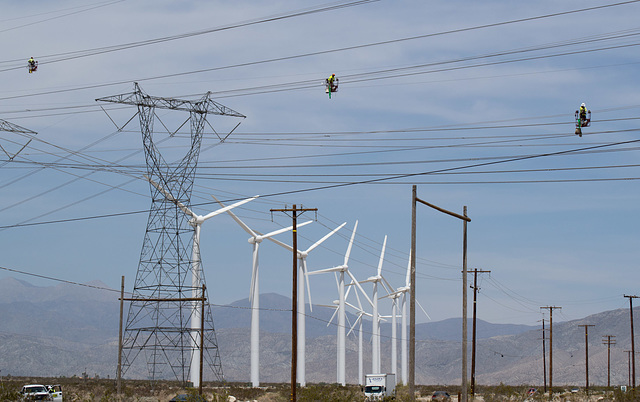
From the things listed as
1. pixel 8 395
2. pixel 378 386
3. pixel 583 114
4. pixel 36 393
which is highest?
pixel 583 114

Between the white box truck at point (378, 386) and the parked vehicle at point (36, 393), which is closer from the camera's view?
the parked vehicle at point (36, 393)

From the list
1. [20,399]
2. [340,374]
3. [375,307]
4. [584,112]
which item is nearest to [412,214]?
[584,112]

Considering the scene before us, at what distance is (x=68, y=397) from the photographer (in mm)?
65125

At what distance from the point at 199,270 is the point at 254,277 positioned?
8068 millimetres

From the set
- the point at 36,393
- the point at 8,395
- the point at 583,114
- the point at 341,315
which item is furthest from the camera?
the point at 341,315

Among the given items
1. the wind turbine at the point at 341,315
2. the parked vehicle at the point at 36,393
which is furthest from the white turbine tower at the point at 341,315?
the parked vehicle at the point at 36,393

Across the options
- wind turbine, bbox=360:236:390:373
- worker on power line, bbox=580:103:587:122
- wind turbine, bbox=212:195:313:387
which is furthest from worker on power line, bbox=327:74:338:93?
wind turbine, bbox=360:236:390:373

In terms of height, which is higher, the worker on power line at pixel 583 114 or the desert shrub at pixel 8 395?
the worker on power line at pixel 583 114

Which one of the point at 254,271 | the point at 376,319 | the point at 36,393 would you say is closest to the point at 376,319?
the point at 376,319

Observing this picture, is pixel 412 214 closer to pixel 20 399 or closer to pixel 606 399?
pixel 20 399

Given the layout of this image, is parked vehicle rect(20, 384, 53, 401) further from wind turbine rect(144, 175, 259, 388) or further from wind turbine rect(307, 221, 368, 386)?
wind turbine rect(307, 221, 368, 386)

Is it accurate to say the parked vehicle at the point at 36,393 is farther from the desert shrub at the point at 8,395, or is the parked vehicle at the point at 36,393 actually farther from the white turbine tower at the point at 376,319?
the white turbine tower at the point at 376,319

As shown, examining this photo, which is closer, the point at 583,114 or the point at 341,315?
the point at 583,114

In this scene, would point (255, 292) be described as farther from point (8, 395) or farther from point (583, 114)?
point (583, 114)
